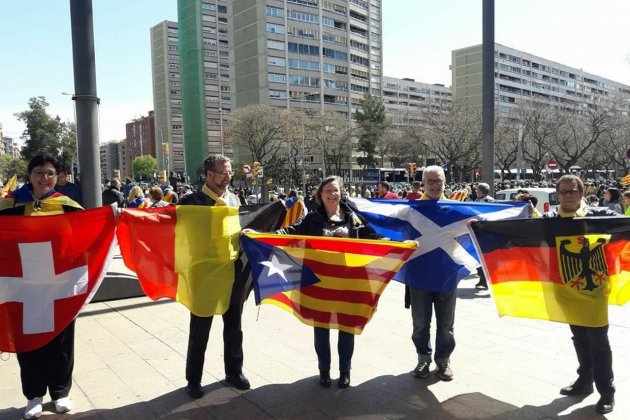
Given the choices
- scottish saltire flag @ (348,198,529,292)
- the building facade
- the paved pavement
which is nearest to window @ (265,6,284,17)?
the building facade

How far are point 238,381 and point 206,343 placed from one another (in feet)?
1.44

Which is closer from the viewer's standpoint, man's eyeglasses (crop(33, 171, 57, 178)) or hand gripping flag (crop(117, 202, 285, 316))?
man's eyeglasses (crop(33, 171, 57, 178))

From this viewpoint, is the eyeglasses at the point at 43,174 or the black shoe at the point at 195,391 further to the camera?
the black shoe at the point at 195,391

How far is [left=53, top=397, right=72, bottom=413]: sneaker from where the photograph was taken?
3910 mm

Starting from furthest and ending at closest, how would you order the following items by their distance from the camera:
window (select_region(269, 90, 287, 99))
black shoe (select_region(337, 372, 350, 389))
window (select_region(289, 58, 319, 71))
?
window (select_region(289, 58, 319, 71)) → window (select_region(269, 90, 287, 99)) → black shoe (select_region(337, 372, 350, 389))

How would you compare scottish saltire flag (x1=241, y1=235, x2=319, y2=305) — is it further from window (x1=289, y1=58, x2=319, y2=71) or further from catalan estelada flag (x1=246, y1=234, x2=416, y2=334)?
window (x1=289, y1=58, x2=319, y2=71)

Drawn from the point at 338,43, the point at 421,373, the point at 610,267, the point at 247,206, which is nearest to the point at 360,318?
the point at 421,373

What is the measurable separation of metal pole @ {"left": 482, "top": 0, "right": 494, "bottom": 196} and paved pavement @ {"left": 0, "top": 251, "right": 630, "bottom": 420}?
3.50 metres

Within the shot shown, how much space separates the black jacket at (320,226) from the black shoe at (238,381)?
1285 mm

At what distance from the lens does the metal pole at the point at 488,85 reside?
8766mm

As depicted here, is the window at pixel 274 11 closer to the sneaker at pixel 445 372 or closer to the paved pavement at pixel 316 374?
the paved pavement at pixel 316 374

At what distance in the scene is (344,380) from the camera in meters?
4.33

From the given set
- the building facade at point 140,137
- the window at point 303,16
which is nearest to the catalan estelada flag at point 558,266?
the window at point 303,16

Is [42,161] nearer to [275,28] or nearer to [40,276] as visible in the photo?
[40,276]
